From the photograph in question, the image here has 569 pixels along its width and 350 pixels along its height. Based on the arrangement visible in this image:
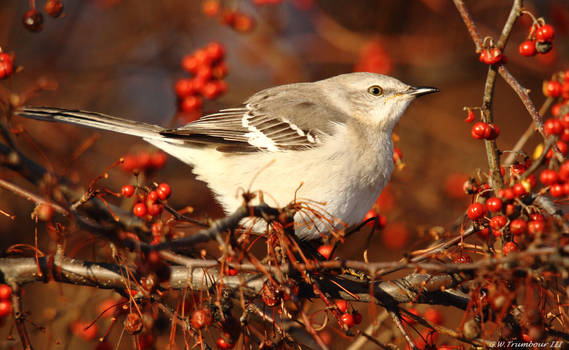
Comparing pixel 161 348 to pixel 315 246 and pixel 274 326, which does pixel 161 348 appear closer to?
pixel 274 326

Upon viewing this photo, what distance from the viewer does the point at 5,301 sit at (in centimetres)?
249

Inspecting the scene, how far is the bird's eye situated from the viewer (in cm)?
452

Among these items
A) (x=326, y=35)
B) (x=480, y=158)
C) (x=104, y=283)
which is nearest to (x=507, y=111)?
(x=480, y=158)

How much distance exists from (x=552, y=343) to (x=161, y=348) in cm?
210

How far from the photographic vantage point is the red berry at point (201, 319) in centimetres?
232

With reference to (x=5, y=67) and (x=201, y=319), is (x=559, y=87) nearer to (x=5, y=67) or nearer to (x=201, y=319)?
(x=201, y=319)

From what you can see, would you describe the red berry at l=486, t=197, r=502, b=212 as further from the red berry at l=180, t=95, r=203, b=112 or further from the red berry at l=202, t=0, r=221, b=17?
the red berry at l=202, t=0, r=221, b=17

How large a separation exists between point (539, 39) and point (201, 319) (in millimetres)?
2236

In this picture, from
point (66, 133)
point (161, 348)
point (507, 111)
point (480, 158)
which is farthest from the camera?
point (507, 111)

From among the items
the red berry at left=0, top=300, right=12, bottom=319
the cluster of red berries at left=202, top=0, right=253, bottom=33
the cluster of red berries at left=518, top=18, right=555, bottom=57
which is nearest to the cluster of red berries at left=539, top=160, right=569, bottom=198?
the cluster of red berries at left=518, top=18, right=555, bottom=57

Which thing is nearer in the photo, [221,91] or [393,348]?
[393,348]

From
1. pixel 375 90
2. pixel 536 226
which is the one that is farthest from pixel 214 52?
pixel 536 226

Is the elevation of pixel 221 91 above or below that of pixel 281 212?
below

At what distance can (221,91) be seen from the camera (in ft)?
14.3
